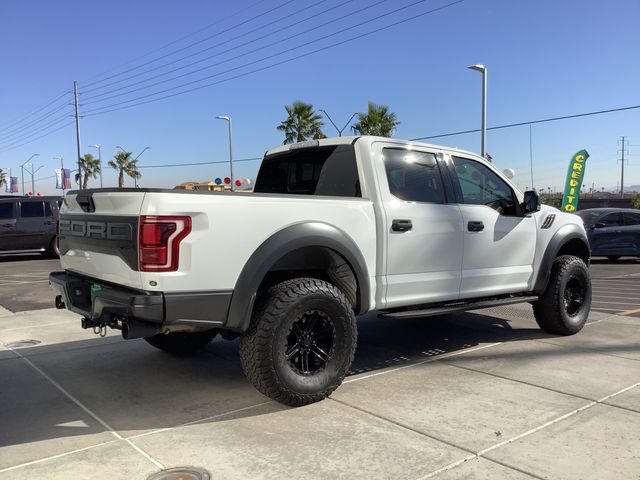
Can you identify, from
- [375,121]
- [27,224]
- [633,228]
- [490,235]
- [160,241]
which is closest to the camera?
[160,241]

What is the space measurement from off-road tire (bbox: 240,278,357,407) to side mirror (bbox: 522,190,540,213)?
2.49 meters

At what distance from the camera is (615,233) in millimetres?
15133

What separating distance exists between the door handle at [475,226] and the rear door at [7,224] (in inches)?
560

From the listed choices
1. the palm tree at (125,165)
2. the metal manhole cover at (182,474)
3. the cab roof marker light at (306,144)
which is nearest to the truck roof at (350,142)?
the cab roof marker light at (306,144)

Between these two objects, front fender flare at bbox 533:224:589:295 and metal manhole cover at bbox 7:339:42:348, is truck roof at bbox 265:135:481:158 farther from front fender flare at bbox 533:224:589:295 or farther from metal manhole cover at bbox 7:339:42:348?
metal manhole cover at bbox 7:339:42:348

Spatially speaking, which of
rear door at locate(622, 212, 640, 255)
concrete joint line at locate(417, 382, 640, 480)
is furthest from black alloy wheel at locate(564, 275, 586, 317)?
rear door at locate(622, 212, 640, 255)

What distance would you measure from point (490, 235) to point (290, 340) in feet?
7.72

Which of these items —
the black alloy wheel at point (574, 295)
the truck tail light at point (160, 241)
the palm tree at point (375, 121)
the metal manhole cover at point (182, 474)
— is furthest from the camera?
the palm tree at point (375, 121)

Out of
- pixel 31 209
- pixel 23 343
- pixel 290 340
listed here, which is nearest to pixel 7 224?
pixel 31 209

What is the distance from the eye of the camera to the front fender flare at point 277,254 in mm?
3627

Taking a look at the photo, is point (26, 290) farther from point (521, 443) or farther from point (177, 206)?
point (521, 443)

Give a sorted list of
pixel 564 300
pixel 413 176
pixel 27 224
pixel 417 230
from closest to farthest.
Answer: pixel 417 230 < pixel 413 176 < pixel 564 300 < pixel 27 224

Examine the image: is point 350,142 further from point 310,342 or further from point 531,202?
point 531,202

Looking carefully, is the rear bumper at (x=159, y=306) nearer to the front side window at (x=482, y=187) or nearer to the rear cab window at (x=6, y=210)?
the front side window at (x=482, y=187)
